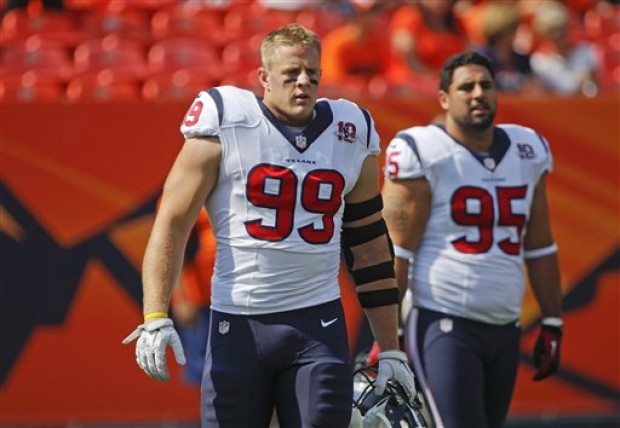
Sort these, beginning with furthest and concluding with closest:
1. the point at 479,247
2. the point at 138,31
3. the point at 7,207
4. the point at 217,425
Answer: the point at 138,31 → the point at 7,207 → the point at 479,247 → the point at 217,425

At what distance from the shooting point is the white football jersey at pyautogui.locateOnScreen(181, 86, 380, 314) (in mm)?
3949

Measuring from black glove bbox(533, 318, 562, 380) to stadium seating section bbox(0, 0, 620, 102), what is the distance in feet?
8.47

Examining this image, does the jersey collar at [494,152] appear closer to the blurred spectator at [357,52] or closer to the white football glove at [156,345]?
the white football glove at [156,345]

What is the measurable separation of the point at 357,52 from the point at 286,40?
447 cm

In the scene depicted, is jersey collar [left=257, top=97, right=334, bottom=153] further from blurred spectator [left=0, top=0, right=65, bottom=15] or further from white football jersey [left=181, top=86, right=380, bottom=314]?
blurred spectator [left=0, top=0, right=65, bottom=15]

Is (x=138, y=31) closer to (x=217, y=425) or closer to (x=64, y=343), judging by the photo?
(x=64, y=343)

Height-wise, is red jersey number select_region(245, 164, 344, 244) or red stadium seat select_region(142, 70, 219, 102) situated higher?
red jersey number select_region(245, 164, 344, 244)

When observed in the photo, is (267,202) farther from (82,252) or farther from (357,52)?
(357,52)

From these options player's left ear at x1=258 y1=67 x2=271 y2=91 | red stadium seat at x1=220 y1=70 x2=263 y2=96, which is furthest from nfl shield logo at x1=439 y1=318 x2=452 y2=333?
red stadium seat at x1=220 y1=70 x2=263 y2=96

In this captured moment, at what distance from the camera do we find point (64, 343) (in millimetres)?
7152

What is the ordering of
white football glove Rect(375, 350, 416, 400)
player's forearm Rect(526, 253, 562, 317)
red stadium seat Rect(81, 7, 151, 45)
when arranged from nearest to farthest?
white football glove Rect(375, 350, 416, 400)
player's forearm Rect(526, 253, 562, 317)
red stadium seat Rect(81, 7, 151, 45)

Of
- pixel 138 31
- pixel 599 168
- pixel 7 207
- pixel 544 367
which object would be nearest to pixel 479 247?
pixel 544 367

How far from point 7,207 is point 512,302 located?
3233 mm

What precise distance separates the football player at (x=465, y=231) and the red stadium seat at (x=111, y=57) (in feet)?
12.5
